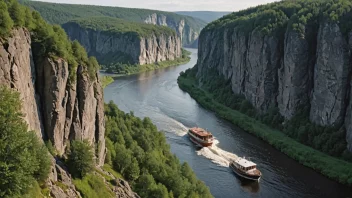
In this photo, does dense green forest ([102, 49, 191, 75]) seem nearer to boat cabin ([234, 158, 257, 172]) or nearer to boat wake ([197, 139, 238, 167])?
boat wake ([197, 139, 238, 167])

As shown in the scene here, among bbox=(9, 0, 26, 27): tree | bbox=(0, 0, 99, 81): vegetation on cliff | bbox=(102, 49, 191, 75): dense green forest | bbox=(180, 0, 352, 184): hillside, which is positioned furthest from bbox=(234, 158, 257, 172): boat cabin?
bbox=(102, 49, 191, 75): dense green forest

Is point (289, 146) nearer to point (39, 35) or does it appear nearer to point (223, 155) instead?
point (223, 155)

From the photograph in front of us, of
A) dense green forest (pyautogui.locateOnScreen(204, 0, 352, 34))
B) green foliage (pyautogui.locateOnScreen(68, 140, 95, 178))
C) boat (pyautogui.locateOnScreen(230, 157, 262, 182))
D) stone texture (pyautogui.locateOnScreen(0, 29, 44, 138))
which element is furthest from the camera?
dense green forest (pyautogui.locateOnScreen(204, 0, 352, 34))

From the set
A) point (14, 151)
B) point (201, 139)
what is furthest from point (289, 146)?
point (14, 151)

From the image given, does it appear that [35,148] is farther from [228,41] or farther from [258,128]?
[228,41]

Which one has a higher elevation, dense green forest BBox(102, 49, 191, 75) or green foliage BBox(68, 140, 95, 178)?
green foliage BBox(68, 140, 95, 178)
